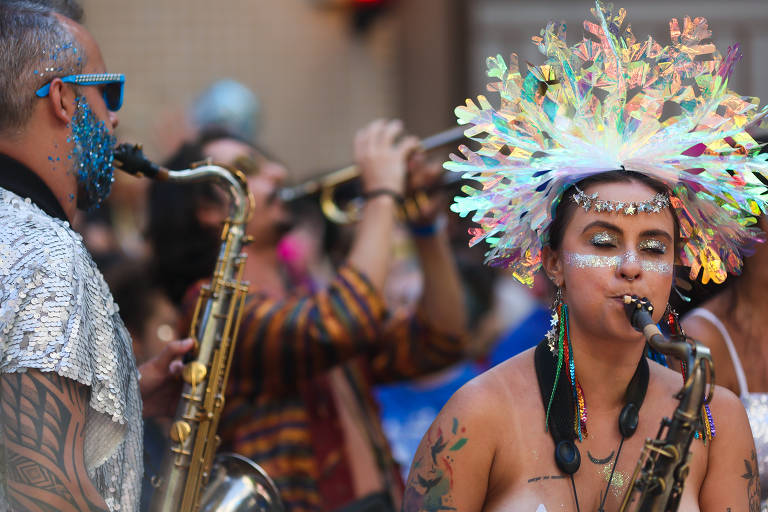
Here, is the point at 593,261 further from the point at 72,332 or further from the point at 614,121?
the point at 72,332

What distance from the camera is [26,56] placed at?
2607mm

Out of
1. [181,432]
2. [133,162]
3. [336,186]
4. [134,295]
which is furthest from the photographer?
[134,295]

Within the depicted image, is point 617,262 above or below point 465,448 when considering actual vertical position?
above

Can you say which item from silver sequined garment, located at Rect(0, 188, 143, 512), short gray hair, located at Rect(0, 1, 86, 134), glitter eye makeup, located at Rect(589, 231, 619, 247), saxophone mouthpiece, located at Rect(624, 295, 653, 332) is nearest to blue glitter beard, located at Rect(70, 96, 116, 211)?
short gray hair, located at Rect(0, 1, 86, 134)

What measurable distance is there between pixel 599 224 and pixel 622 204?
3.2 inches

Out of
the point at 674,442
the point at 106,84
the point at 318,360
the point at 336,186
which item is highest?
the point at 106,84

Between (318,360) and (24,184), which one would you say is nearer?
(24,184)

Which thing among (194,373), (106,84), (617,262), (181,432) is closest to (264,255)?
(194,373)

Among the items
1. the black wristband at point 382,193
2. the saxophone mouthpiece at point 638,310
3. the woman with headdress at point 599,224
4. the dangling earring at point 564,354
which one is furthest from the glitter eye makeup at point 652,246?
the black wristband at point 382,193

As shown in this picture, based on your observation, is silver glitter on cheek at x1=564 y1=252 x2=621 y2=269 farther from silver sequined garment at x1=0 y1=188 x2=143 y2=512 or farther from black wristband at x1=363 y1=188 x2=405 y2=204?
black wristband at x1=363 y1=188 x2=405 y2=204

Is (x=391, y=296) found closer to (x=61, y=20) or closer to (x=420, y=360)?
(x=420, y=360)

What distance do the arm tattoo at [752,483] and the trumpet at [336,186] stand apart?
222 centimetres

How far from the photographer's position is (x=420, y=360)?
4770 mm

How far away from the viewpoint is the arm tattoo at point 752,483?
274 centimetres
